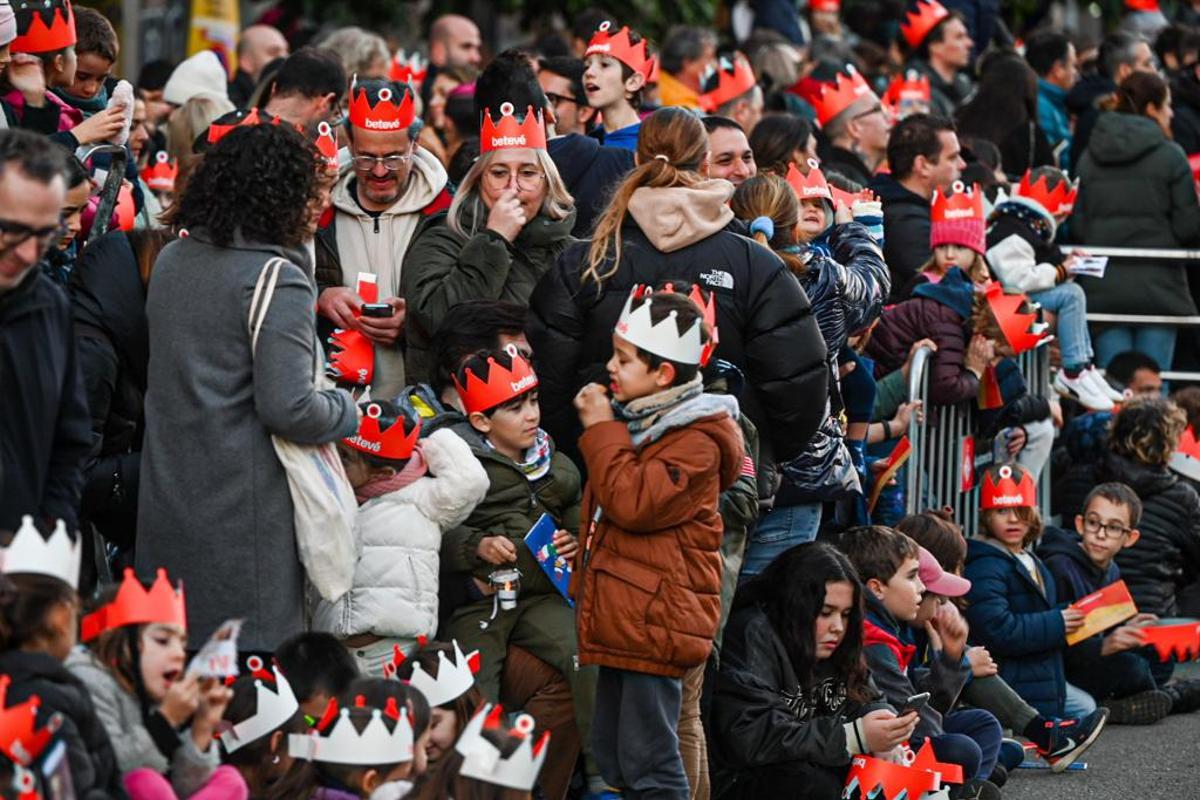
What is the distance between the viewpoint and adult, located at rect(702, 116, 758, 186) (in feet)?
29.8

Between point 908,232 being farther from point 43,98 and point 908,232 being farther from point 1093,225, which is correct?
point 43,98

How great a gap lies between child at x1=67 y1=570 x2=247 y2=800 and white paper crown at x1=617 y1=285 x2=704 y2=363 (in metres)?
1.61

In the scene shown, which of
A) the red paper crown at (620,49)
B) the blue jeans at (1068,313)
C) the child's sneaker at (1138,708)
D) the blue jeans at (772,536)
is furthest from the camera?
the blue jeans at (1068,313)

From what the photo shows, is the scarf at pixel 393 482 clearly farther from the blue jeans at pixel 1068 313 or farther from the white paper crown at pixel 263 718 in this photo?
the blue jeans at pixel 1068 313

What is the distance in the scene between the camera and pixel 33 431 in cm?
583

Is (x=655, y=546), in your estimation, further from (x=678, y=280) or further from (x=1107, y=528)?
(x=1107, y=528)

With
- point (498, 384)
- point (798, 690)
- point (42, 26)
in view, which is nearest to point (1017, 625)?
point (798, 690)

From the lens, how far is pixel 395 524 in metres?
7.06

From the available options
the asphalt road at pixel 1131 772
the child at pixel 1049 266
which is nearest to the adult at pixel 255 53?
the child at pixel 1049 266

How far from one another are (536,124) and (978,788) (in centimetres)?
287

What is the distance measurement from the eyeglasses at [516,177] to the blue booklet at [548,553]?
129cm

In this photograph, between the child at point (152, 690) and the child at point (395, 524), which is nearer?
the child at point (152, 690)

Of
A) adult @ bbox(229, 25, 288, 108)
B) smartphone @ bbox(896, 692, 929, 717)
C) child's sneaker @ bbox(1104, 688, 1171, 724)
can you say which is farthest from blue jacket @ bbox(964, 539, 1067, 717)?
adult @ bbox(229, 25, 288, 108)

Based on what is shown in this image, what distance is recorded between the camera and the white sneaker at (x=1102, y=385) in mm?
11727
